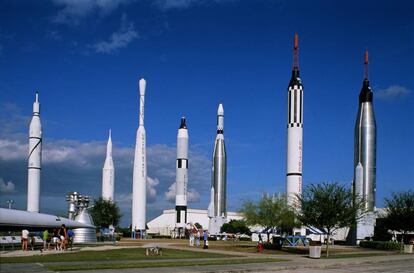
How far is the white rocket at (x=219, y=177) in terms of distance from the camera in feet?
283

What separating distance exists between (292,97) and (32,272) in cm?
5250

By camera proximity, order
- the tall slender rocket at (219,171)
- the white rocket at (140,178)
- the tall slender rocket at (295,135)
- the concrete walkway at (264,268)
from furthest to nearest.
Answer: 1. the tall slender rocket at (219,171)
2. the white rocket at (140,178)
3. the tall slender rocket at (295,135)
4. the concrete walkway at (264,268)

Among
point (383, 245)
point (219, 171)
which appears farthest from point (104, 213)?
point (383, 245)

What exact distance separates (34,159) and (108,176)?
18.4 m

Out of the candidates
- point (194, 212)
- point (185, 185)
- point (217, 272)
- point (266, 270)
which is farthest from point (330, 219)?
point (194, 212)

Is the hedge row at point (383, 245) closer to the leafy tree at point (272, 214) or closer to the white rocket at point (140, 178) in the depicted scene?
the leafy tree at point (272, 214)

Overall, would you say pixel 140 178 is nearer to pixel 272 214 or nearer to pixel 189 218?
pixel 272 214

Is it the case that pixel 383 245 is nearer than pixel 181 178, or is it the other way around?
pixel 383 245

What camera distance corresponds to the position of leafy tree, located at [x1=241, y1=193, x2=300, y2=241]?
48.7 m

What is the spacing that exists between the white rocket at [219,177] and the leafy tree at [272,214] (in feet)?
116

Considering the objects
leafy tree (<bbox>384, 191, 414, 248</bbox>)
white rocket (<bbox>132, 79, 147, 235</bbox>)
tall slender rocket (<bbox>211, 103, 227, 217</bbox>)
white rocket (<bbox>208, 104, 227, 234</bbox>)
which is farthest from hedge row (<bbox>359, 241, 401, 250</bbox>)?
tall slender rocket (<bbox>211, 103, 227, 217</bbox>)

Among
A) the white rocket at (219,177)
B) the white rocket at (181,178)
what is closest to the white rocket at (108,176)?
the white rocket at (181,178)

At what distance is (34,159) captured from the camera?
2542 inches

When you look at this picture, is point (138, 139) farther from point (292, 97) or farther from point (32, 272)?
point (32, 272)
